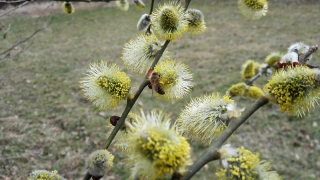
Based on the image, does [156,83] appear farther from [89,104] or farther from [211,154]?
[89,104]

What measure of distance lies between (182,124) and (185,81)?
23 centimetres

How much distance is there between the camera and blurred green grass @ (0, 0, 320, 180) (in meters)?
3.52

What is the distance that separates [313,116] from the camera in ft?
14.0

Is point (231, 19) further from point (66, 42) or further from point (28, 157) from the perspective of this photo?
point (28, 157)

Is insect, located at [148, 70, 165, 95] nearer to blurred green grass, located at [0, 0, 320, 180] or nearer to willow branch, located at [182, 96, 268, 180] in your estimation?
willow branch, located at [182, 96, 268, 180]

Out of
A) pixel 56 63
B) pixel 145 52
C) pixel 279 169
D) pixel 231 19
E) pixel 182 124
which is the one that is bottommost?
pixel 56 63

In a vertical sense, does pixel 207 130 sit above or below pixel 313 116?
below

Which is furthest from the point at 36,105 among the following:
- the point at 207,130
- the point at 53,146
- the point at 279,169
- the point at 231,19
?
the point at 231,19

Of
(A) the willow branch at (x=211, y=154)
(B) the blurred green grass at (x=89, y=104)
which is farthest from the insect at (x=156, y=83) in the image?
(B) the blurred green grass at (x=89, y=104)

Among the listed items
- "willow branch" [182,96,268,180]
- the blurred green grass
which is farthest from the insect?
the blurred green grass

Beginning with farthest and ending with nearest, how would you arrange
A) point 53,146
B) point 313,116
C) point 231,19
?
point 231,19
point 313,116
point 53,146

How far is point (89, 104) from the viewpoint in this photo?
4711mm

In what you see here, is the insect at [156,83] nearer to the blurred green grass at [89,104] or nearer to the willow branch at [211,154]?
the willow branch at [211,154]

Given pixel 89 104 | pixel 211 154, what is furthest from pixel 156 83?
pixel 89 104
